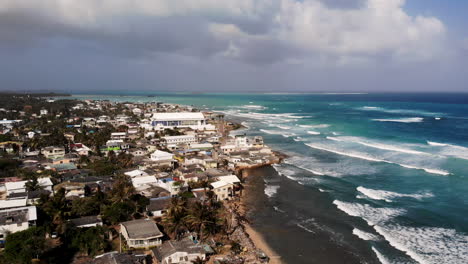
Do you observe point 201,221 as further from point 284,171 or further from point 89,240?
point 284,171

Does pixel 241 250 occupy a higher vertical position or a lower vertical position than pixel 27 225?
lower

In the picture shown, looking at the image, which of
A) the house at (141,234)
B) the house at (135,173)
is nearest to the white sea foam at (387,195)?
the house at (141,234)

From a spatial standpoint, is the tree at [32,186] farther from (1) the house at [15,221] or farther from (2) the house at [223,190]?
(2) the house at [223,190]

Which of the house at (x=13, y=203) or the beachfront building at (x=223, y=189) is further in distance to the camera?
the beachfront building at (x=223, y=189)

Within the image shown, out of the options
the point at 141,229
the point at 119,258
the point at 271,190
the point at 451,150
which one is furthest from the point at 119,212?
the point at 451,150

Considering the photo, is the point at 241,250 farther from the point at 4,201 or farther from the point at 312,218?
the point at 4,201

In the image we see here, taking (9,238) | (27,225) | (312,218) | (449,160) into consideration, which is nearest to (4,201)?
(27,225)

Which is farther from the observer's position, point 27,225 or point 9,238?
point 27,225
